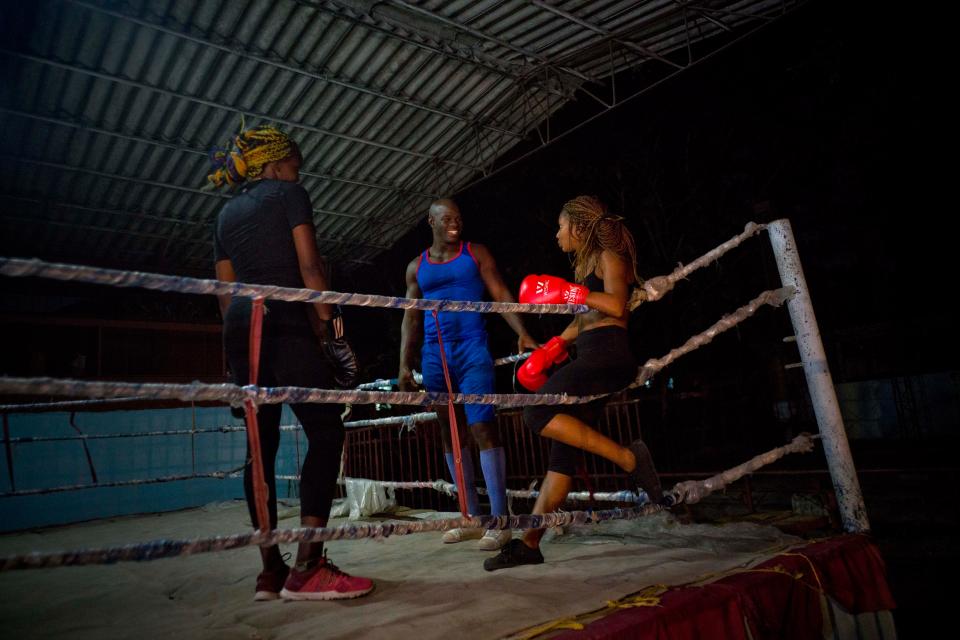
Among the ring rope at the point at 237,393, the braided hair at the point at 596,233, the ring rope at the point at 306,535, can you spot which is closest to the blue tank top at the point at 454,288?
the braided hair at the point at 596,233

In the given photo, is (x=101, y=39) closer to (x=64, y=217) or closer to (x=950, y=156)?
(x=64, y=217)

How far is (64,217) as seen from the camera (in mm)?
8375

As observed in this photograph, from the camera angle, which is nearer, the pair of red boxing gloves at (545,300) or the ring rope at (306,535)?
the ring rope at (306,535)

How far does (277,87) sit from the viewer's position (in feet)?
22.0

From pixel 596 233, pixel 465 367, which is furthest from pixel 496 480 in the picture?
pixel 596 233

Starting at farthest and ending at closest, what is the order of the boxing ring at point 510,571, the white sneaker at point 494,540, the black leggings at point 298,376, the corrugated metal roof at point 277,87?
the corrugated metal roof at point 277,87 → the white sneaker at point 494,540 → the black leggings at point 298,376 → the boxing ring at point 510,571

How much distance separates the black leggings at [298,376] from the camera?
6.66ft

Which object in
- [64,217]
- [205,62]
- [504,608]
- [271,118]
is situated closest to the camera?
[504,608]

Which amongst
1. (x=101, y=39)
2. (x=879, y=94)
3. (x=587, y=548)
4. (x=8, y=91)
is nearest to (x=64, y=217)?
(x=8, y=91)

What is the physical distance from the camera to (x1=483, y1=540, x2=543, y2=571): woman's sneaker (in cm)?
224

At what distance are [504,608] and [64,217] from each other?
9573mm

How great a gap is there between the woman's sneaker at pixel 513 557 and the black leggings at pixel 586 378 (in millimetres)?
352

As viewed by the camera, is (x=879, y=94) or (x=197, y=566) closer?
(x=197, y=566)

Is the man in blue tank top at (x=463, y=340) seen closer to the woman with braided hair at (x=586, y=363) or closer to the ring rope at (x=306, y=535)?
the woman with braided hair at (x=586, y=363)
